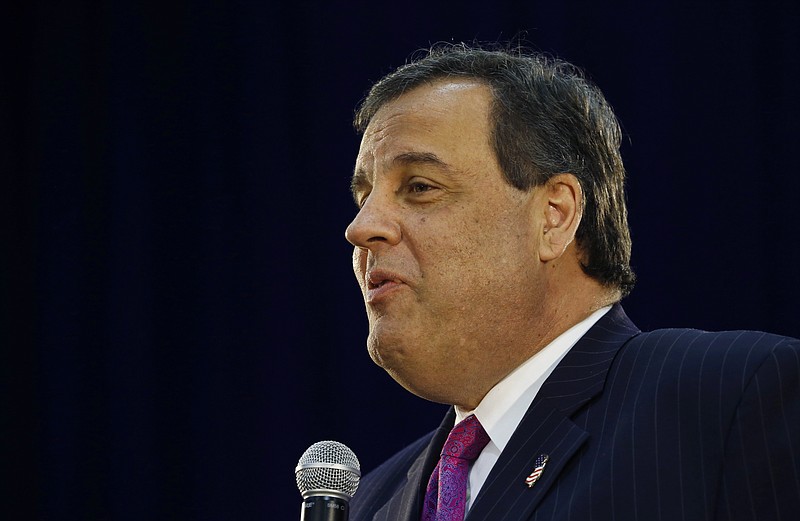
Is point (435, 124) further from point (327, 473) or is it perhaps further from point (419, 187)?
point (327, 473)

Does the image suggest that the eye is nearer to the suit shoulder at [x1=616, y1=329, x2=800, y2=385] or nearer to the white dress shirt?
the white dress shirt

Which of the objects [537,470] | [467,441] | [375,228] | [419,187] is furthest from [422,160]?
[537,470]

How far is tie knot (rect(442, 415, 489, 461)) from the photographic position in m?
2.13

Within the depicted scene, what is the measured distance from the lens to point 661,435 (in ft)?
5.74

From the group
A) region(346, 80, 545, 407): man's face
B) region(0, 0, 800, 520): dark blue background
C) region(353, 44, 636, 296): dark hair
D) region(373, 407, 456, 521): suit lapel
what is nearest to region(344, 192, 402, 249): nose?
region(346, 80, 545, 407): man's face

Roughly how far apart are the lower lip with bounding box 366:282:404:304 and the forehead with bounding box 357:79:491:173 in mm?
282

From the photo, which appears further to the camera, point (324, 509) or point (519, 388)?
point (519, 388)

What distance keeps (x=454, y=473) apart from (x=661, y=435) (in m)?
0.50

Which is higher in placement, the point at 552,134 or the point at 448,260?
the point at 552,134

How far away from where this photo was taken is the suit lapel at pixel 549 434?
1.85 metres

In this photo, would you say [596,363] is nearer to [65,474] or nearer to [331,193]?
[331,193]

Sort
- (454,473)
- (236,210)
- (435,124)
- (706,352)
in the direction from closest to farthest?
(706,352) < (454,473) < (435,124) < (236,210)

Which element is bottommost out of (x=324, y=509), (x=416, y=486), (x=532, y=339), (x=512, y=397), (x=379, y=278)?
(x=416, y=486)

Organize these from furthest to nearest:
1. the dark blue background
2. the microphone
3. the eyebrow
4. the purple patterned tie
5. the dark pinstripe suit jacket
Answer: the dark blue background
the eyebrow
the purple patterned tie
the microphone
the dark pinstripe suit jacket
